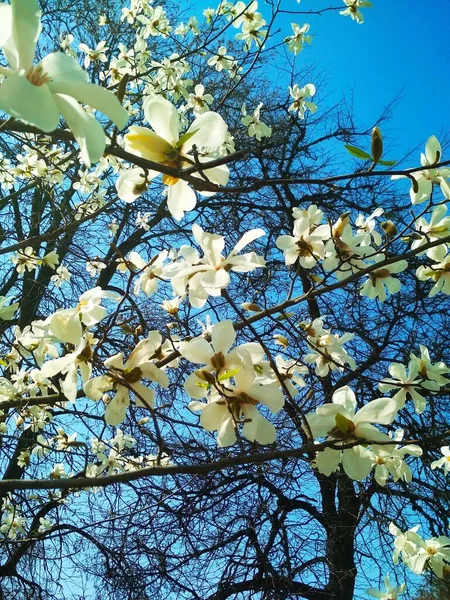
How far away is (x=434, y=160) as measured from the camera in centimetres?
116

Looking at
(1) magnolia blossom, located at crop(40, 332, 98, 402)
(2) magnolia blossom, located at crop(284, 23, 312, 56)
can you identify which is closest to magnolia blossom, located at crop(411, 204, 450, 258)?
(1) magnolia blossom, located at crop(40, 332, 98, 402)

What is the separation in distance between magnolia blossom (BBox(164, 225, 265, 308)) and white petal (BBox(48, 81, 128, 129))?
1.48ft

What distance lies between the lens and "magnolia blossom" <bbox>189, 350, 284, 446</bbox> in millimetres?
897

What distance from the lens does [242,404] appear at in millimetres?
932

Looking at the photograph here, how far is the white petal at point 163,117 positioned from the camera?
0.83m

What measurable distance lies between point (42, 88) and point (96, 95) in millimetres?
55

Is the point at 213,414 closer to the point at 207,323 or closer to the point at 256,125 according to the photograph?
the point at 207,323

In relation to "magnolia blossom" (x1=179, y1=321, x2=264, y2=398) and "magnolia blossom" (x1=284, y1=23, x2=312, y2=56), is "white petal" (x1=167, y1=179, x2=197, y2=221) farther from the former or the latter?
"magnolia blossom" (x1=284, y1=23, x2=312, y2=56)

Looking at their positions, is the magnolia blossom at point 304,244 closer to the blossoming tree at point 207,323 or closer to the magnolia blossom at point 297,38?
the blossoming tree at point 207,323

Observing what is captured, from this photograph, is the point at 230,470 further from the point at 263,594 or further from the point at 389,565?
the point at 389,565

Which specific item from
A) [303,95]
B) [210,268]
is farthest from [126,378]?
[303,95]

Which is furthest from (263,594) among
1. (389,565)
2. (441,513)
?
(441,513)

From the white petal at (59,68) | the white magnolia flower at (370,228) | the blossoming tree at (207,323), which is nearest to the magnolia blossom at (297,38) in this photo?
the blossoming tree at (207,323)

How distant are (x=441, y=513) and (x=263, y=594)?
125 centimetres
